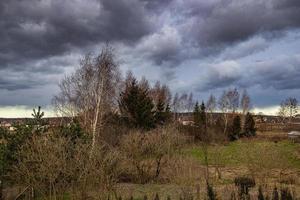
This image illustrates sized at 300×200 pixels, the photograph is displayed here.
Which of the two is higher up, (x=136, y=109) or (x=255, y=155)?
(x=136, y=109)

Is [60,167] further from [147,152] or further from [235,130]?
[235,130]

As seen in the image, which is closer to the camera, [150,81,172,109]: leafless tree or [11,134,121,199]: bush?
[11,134,121,199]: bush

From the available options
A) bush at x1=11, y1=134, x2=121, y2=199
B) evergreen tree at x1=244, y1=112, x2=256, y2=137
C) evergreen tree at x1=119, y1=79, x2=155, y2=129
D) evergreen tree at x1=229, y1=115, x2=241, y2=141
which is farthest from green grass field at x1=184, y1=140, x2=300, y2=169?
evergreen tree at x1=244, y1=112, x2=256, y2=137

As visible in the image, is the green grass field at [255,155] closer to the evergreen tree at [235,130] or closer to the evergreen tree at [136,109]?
the evergreen tree at [136,109]

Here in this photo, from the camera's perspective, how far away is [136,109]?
164 feet

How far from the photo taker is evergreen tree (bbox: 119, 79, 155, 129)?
5000 centimetres

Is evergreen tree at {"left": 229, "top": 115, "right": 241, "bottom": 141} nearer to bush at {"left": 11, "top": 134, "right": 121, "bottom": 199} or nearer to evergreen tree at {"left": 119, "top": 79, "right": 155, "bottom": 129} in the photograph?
evergreen tree at {"left": 119, "top": 79, "right": 155, "bottom": 129}

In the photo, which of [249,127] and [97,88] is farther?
[249,127]

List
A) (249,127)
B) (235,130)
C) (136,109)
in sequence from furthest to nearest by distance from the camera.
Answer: (249,127)
(235,130)
(136,109)

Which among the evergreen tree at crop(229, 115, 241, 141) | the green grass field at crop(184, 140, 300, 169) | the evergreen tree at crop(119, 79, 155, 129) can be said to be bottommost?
the green grass field at crop(184, 140, 300, 169)

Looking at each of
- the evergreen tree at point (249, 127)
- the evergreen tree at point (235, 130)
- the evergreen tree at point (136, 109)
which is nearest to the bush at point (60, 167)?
the evergreen tree at point (136, 109)

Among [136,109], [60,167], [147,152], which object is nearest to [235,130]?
[136,109]

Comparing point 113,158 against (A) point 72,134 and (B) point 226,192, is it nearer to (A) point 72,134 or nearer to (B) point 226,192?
(A) point 72,134

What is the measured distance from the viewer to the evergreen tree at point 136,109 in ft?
164
